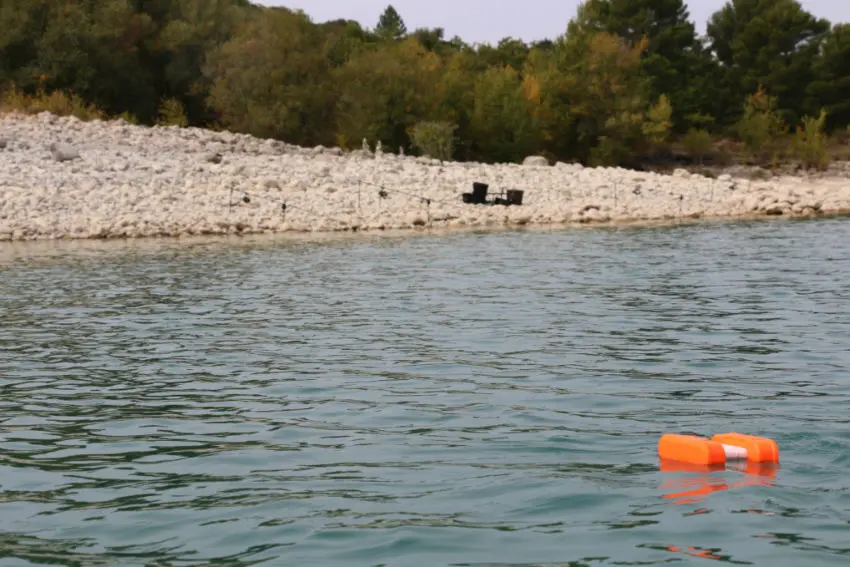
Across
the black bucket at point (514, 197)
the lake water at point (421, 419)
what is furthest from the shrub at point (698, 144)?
the lake water at point (421, 419)

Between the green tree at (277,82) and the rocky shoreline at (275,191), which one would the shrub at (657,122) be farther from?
the green tree at (277,82)

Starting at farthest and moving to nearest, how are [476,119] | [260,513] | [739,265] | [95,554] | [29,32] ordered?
1. [476,119]
2. [29,32]
3. [739,265]
4. [260,513]
5. [95,554]

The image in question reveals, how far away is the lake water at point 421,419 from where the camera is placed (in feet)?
19.4

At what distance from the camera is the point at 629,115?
54.4m

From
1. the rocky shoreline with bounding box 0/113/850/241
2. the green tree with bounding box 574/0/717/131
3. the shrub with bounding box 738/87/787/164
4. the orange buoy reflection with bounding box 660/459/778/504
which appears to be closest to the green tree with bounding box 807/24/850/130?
the shrub with bounding box 738/87/787/164

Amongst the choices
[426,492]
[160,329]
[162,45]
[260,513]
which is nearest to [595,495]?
[426,492]

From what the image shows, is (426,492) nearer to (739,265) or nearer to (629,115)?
(739,265)

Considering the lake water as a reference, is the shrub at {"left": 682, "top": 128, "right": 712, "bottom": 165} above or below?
above

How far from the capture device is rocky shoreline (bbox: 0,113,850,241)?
2966cm

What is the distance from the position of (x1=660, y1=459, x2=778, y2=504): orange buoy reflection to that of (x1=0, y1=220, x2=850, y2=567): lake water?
32mm

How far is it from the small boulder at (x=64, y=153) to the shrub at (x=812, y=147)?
1324 inches

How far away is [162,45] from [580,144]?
1821 centimetres

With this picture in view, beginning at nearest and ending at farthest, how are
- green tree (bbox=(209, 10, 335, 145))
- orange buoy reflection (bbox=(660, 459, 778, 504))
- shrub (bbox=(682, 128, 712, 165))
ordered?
1. orange buoy reflection (bbox=(660, 459, 778, 504))
2. green tree (bbox=(209, 10, 335, 145))
3. shrub (bbox=(682, 128, 712, 165))

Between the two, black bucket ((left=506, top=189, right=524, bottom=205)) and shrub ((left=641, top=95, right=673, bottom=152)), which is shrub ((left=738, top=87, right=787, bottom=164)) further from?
black bucket ((left=506, top=189, right=524, bottom=205))
